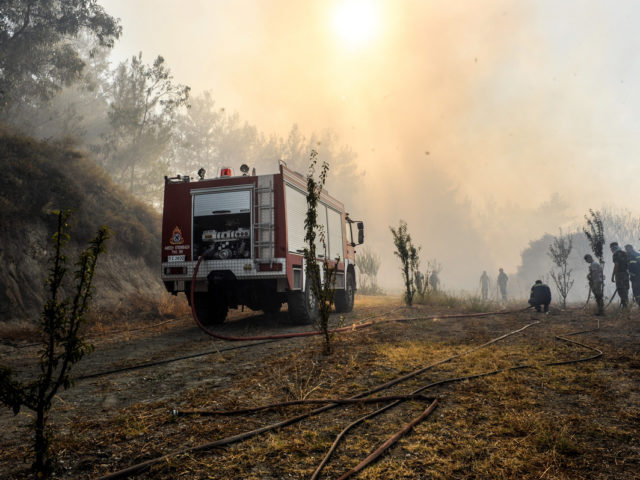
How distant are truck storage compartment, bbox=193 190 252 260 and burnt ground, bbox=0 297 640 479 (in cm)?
243

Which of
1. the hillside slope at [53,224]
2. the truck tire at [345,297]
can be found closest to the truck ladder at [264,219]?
the truck tire at [345,297]

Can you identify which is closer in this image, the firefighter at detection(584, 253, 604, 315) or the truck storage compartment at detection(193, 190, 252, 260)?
the truck storage compartment at detection(193, 190, 252, 260)

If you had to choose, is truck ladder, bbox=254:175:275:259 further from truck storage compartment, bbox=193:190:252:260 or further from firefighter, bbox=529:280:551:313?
firefighter, bbox=529:280:551:313

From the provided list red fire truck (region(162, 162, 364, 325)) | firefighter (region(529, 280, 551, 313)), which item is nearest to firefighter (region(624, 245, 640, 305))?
firefighter (region(529, 280, 551, 313))

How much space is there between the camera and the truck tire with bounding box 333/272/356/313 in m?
12.2

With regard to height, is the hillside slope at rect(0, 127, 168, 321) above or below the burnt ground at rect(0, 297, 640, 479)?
above

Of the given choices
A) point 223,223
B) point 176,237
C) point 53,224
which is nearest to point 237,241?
point 223,223

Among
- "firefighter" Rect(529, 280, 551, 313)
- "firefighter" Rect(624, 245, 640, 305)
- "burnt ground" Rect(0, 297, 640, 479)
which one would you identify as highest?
"firefighter" Rect(624, 245, 640, 305)

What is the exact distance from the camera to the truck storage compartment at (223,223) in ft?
28.4

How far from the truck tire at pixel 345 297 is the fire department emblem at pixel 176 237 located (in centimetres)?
508

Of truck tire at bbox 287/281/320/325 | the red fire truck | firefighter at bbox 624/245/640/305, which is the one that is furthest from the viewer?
firefighter at bbox 624/245/640/305

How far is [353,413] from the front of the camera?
355 centimetres

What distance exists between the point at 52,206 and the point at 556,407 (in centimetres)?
1466

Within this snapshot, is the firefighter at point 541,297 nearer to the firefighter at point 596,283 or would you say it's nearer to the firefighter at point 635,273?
the firefighter at point 596,283
